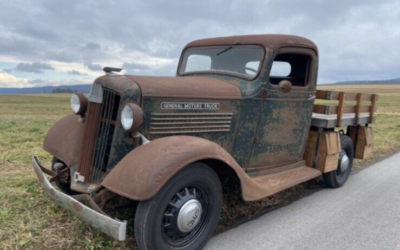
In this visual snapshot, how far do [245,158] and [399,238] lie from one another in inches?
65.5

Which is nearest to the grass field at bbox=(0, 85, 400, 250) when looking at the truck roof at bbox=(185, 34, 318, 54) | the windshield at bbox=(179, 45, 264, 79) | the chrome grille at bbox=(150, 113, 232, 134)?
the chrome grille at bbox=(150, 113, 232, 134)

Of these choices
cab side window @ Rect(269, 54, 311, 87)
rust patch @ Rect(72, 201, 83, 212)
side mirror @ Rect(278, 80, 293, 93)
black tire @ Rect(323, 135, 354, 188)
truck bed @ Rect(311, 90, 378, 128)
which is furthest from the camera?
black tire @ Rect(323, 135, 354, 188)

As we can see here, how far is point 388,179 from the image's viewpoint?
17.1 feet

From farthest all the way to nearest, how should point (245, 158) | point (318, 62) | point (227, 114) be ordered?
point (318, 62) → point (245, 158) → point (227, 114)

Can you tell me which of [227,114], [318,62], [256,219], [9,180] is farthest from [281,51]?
[9,180]

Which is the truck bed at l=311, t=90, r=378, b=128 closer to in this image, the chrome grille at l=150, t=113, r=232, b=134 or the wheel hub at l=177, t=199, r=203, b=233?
the chrome grille at l=150, t=113, r=232, b=134

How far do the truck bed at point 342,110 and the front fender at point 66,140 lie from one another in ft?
10.1

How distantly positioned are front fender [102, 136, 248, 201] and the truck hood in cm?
50

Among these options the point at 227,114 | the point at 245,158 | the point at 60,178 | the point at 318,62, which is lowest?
the point at 60,178

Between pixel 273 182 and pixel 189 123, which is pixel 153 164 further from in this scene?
pixel 273 182

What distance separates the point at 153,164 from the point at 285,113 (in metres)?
2.11

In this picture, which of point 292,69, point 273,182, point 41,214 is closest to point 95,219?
point 41,214

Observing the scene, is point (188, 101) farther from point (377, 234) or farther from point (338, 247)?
→ point (377, 234)

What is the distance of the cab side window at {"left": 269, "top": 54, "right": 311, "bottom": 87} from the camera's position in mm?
4199
